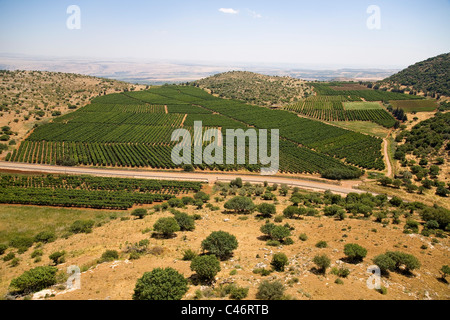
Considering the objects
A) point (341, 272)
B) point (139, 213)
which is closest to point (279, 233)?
point (341, 272)

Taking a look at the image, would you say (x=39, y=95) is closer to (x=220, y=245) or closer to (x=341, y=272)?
(x=220, y=245)

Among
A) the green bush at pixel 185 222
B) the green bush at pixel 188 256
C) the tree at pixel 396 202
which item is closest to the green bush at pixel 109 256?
the green bush at pixel 188 256

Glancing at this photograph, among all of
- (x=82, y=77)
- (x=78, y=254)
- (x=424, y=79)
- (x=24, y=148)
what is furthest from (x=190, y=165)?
(x=424, y=79)

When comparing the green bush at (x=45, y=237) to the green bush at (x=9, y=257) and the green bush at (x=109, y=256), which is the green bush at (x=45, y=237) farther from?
the green bush at (x=109, y=256)

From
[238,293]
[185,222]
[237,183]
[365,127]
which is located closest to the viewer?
[238,293]
